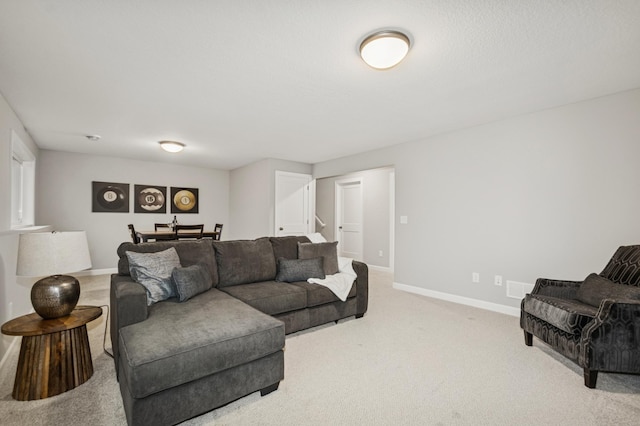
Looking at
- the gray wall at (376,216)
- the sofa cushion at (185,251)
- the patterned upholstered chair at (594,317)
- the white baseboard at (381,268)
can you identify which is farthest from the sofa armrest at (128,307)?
the white baseboard at (381,268)

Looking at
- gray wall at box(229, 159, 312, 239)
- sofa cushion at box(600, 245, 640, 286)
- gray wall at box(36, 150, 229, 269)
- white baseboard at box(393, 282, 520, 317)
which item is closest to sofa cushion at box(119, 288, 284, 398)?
sofa cushion at box(600, 245, 640, 286)

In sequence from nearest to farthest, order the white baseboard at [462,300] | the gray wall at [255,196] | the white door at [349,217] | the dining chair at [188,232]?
1. the white baseboard at [462,300]
2. the dining chair at [188,232]
3. the gray wall at [255,196]
4. the white door at [349,217]

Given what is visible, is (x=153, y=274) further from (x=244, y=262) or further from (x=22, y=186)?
(x=22, y=186)

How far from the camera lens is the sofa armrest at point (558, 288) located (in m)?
2.60

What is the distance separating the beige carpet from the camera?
5.49 feet

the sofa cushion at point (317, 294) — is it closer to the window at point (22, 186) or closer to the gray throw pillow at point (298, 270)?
the gray throw pillow at point (298, 270)

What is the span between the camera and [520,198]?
345cm

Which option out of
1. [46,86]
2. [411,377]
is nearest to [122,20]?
[46,86]

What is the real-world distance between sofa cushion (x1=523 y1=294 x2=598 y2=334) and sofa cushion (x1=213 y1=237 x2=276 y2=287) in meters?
2.45

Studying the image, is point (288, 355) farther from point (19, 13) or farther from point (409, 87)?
point (19, 13)

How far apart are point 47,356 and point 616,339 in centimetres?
366

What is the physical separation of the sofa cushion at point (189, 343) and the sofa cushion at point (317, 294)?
2.91 feet

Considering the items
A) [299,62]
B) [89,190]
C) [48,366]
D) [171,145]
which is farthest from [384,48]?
[89,190]

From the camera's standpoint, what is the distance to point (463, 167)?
396 centimetres
